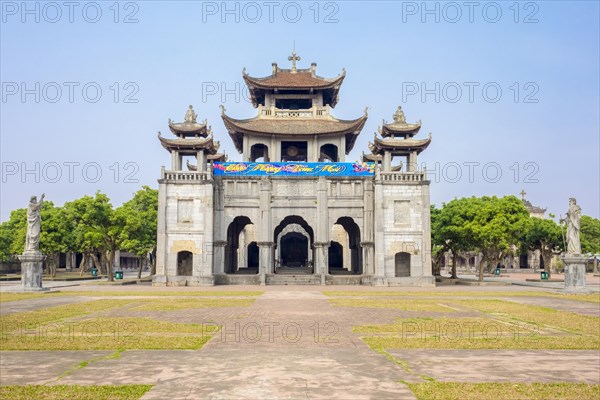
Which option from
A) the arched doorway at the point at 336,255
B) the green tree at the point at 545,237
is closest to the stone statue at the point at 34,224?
the arched doorway at the point at 336,255

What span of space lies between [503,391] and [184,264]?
40594 millimetres

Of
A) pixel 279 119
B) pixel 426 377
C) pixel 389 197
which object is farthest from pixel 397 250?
pixel 426 377

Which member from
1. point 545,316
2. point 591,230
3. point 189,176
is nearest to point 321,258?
point 189,176

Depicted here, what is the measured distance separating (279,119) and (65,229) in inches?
934

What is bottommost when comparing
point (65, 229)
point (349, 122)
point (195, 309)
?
point (195, 309)

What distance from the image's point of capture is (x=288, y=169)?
4581 centimetres

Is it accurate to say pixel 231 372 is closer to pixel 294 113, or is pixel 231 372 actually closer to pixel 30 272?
pixel 30 272

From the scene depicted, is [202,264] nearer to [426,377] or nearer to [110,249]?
[110,249]

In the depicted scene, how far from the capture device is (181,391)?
774 centimetres

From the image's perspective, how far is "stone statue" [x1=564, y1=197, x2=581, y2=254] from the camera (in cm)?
3378

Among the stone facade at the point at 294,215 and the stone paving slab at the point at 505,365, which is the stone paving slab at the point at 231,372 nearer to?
the stone paving slab at the point at 505,365

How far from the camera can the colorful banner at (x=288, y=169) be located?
45.8m

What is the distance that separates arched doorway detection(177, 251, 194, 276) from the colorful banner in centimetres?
781

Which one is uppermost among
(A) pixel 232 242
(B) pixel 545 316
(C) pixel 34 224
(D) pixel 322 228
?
(C) pixel 34 224
